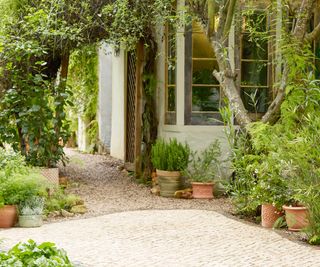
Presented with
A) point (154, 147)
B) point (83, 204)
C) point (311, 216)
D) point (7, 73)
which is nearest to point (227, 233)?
point (311, 216)

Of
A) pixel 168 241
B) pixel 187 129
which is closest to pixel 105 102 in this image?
pixel 187 129

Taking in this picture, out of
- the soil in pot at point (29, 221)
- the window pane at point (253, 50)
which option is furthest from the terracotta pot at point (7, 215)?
the window pane at point (253, 50)

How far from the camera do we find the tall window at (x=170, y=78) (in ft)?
39.1

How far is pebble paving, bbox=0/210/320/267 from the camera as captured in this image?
6738 mm

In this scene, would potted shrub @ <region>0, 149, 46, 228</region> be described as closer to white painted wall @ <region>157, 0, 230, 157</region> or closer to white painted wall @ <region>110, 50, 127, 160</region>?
white painted wall @ <region>157, 0, 230, 157</region>

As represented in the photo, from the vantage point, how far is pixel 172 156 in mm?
11188

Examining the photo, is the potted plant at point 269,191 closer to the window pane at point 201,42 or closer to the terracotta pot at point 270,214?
the terracotta pot at point 270,214

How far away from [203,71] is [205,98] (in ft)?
1.49

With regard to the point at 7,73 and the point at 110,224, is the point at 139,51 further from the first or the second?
the point at 110,224

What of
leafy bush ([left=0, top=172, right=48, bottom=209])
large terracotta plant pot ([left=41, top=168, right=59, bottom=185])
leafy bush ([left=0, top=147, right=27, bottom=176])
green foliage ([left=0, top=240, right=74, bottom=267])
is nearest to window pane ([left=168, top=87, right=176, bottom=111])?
large terracotta plant pot ([left=41, top=168, right=59, bottom=185])

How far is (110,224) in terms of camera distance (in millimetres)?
8758

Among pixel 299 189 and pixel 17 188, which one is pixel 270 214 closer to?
pixel 299 189

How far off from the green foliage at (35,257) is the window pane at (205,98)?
251 inches

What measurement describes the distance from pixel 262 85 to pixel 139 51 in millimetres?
2622
